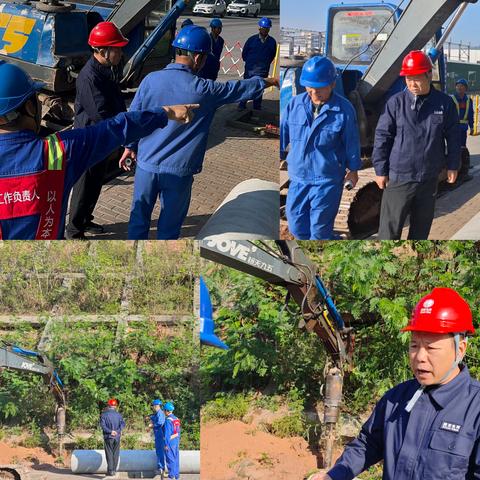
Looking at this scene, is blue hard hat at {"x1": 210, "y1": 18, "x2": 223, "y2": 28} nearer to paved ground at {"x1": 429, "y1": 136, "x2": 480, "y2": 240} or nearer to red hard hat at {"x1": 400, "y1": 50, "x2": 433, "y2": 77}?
red hard hat at {"x1": 400, "y1": 50, "x2": 433, "y2": 77}

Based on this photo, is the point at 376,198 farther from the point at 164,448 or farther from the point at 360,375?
the point at 164,448

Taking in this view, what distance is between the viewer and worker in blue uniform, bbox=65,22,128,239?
4762 mm

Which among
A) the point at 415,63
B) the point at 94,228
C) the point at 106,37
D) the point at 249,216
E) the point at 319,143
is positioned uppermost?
the point at 106,37

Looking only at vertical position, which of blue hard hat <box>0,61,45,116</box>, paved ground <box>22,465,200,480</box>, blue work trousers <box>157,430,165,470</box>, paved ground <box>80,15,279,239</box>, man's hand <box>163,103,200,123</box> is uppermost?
blue hard hat <box>0,61,45,116</box>

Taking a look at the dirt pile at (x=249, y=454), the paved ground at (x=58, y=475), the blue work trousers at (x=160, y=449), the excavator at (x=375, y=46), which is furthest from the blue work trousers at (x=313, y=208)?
the paved ground at (x=58, y=475)

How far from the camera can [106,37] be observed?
189 inches

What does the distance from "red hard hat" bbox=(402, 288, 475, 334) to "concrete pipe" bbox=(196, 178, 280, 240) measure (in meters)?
1.91

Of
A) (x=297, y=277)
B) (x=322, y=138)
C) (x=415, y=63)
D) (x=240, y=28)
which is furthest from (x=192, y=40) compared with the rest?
(x=297, y=277)

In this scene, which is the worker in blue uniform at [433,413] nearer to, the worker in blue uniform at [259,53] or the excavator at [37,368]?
the worker in blue uniform at [259,53]

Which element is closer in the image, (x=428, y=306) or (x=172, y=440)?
(x=428, y=306)

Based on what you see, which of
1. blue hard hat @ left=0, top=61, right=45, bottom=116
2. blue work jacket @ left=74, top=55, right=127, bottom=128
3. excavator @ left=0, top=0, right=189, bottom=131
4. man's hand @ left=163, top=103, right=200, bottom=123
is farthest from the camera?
excavator @ left=0, top=0, right=189, bottom=131

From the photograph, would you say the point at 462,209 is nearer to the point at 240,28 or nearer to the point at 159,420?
the point at 240,28

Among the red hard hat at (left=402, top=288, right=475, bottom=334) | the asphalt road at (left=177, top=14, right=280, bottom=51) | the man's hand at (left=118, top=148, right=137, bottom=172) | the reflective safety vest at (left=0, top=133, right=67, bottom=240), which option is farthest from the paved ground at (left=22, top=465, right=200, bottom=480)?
the red hard hat at (left=402, top=288, right=475, bottom=334)

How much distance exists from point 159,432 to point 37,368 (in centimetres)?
80
